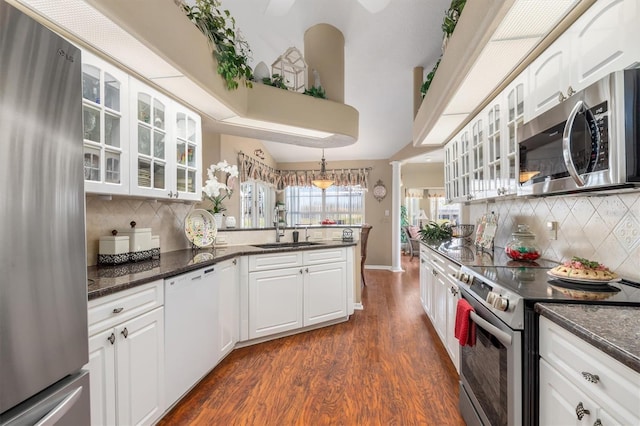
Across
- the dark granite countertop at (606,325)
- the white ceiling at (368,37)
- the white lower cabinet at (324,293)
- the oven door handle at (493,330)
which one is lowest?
the white lower cabinet at (324,293)

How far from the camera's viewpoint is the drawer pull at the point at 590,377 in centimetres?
80

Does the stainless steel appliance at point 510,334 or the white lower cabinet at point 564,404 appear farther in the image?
the stainless steel appliance at point 510,334

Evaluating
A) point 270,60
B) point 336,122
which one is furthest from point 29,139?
point 270,60

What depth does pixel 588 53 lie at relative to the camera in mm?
1281

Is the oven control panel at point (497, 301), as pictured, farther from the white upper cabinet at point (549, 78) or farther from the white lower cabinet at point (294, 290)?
the white lower cabinet at point (294, 290)

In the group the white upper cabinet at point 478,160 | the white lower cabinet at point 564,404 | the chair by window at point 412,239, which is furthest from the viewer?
the chair by window at point 412,239

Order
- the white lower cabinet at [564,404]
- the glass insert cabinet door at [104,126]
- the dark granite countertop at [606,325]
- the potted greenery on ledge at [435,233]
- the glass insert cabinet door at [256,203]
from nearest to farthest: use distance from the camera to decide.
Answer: the dark granite countertop at [606,325] < the white lower cabinet at [564,404] < the glass insert cabinet door at [104,126] < the potted greenery on ledge at [435,233] < the glass insert cabinet door at [256,203]

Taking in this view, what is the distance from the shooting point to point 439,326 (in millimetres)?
2662

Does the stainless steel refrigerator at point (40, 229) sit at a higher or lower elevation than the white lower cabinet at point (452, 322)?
higher

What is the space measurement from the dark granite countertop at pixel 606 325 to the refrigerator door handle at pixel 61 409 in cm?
153

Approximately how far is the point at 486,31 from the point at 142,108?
2142 millimetres

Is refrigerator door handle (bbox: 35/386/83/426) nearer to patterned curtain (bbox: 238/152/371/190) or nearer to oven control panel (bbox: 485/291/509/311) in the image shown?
oven control panel (bbox: 485/291/509/311)

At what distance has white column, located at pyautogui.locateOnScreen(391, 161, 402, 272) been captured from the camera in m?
A: 6.43

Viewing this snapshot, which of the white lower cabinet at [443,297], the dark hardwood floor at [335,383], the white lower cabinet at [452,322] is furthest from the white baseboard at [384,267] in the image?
the white lower cabinet at [452,322]
